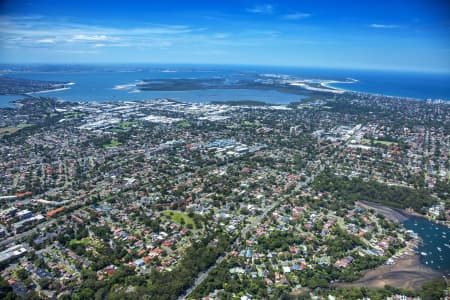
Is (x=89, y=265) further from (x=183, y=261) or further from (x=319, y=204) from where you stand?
(x=319, y=204)

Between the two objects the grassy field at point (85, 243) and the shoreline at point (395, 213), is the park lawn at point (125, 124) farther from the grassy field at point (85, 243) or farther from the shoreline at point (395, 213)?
the shoreline at point (395, 213)

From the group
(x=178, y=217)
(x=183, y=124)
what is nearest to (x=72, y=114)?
(x=183, y=124)

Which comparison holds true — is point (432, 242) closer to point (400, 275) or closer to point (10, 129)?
point (400, 275)

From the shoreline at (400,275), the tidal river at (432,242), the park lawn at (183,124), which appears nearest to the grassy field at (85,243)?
the shoreline at (400,275)

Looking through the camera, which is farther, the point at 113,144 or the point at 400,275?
the point at 113,144

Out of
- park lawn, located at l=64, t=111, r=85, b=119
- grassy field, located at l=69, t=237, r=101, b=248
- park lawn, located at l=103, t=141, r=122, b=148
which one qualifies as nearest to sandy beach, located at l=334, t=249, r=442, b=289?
grassy field, located at l=69, t=237, r=101, b=248

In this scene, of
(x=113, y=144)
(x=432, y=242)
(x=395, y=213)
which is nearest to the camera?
(x=432, y=242)

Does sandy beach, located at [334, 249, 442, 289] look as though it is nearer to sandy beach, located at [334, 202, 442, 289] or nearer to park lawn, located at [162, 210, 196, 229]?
sandy beach, located at [334, 202, 442, 289]

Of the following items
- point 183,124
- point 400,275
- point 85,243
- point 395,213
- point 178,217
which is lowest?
point 85,243

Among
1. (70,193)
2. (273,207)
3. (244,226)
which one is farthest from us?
(70,193)

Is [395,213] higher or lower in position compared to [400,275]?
higher

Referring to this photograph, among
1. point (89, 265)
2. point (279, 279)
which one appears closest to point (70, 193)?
point (89, 265)
